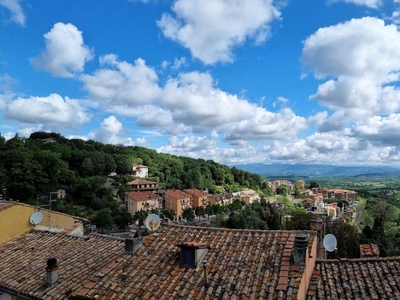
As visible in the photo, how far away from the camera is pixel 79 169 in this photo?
290 feet

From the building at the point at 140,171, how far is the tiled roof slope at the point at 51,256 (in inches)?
3627

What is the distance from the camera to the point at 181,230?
10547 millimetres

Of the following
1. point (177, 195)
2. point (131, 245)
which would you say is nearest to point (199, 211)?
point (177, 195)

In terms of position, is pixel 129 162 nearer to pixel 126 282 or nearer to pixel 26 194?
pixel 26 194

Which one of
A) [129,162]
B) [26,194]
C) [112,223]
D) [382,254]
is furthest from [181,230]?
[129,162]

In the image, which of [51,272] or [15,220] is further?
[15,220]

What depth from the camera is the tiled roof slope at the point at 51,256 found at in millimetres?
9039

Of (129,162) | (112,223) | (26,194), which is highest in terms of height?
(129,162)

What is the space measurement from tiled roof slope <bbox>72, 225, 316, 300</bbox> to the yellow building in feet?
23.9

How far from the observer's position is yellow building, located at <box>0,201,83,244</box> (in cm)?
1306

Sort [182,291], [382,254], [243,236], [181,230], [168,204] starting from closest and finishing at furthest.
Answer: [182,291], [243,236], [181,230], [382,254], [168,204]

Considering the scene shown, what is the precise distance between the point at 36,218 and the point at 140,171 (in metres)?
93.4

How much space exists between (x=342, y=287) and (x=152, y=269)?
17.4 feet

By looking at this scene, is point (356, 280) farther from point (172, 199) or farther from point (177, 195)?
point (177, 195)
